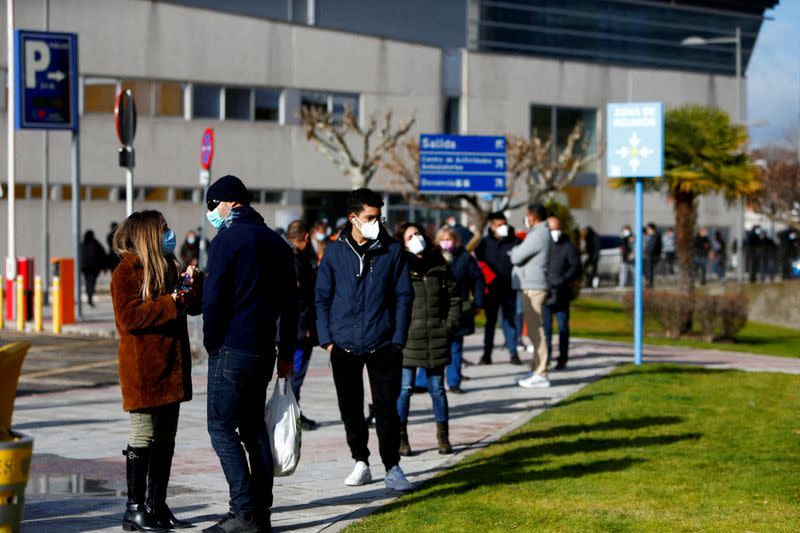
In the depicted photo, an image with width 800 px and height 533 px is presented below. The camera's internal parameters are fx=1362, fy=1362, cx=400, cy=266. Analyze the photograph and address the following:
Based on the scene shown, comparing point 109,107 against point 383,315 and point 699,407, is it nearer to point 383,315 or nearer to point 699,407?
point 699,407

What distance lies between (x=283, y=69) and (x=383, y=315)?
37.6 m

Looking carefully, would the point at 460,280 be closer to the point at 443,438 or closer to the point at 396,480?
the point at 443,438

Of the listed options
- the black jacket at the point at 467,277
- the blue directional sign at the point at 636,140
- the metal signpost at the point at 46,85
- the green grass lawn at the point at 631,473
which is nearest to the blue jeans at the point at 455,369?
the black jacket at the point at 467,277

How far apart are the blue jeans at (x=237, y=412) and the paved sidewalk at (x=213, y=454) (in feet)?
1.55

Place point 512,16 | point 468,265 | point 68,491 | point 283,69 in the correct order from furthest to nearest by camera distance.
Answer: point 512,16
point 283,69
point 468,265
point 68,491

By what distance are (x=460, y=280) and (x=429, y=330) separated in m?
3.71

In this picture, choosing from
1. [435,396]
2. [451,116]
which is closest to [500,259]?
[435,396]

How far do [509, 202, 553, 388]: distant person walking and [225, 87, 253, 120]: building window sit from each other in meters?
30.7

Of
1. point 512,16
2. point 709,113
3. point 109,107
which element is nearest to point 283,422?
point 709,113

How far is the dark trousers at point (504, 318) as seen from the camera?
18047 millimetres

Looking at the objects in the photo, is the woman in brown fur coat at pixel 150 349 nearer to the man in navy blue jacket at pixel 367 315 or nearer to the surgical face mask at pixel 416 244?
the man in navy blue jacket at pixel 367 315

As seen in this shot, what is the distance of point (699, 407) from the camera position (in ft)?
44.1

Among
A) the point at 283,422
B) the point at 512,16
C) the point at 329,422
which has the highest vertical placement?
the point at 512,16

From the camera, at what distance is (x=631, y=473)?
9516 mm
